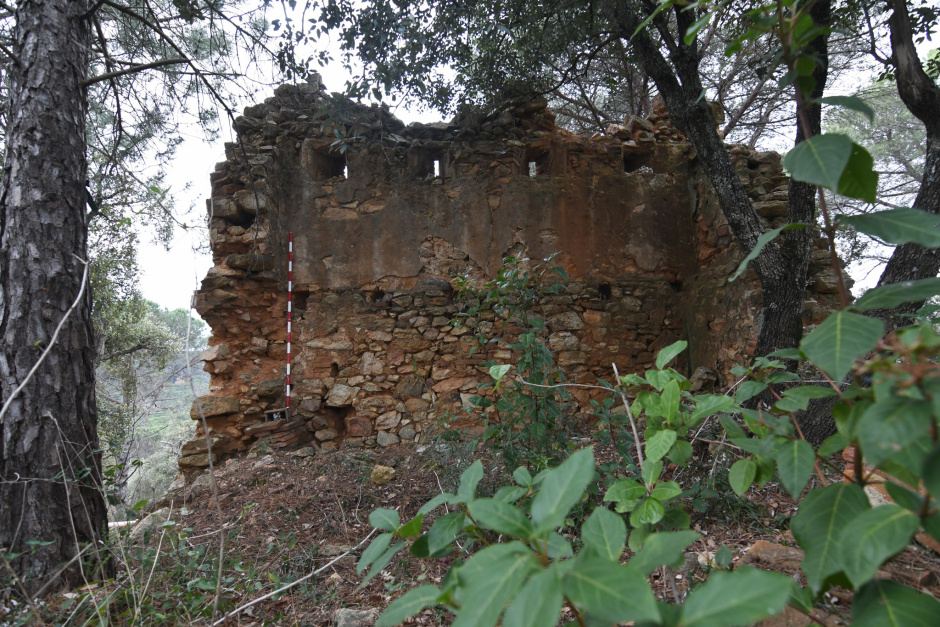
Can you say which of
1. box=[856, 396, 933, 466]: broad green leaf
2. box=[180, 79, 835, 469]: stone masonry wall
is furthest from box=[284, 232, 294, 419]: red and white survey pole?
box=[856, 396, 933, 466]: broad green leaf

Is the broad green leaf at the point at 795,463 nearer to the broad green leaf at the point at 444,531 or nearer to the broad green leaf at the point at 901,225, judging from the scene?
the broad green leaf at the point at 901,225

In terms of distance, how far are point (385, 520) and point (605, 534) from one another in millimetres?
423

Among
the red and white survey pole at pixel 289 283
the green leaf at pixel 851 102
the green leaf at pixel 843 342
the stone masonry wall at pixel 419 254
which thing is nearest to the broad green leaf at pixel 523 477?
the green leaf at pixel 843 342

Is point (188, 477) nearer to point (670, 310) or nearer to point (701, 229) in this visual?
point (670, 310)

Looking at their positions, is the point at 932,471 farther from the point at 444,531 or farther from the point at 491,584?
the point at 444,531

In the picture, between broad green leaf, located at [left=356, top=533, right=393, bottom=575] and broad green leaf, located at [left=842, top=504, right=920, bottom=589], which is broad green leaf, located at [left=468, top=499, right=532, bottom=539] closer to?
broad green leaf, located at [left=356, top=533, right=393, bottom=575]

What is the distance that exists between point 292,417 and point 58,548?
9.71 ft

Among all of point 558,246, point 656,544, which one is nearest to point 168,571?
point 656,544

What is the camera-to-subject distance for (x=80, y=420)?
2.08m

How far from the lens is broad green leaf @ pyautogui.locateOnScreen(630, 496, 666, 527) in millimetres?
976

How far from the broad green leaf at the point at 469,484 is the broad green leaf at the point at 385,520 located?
142 millimetres

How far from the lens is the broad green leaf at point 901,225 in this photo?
2.09 ft

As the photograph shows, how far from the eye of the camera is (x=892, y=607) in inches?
21.6

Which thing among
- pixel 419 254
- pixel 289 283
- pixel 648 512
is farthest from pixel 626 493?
pixel 289 283
